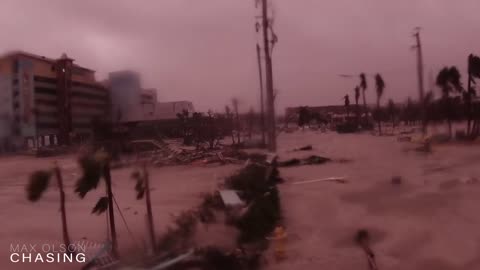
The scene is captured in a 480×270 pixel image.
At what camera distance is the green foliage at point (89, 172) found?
13.5ft

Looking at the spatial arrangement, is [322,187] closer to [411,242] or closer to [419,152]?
[411,242]

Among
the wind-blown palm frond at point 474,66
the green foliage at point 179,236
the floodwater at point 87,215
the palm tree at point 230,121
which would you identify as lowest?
the floodwater at point 87,215

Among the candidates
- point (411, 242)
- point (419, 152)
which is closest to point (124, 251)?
point (411, 242)

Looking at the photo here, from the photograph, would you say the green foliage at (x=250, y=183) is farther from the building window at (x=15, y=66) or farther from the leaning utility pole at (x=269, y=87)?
the leaning utility pole at (x=269, y=87)

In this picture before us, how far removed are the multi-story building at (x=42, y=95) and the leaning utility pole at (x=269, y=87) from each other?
445 inches

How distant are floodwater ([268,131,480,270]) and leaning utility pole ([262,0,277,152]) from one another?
4.74m

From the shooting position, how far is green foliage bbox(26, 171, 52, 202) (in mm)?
4074

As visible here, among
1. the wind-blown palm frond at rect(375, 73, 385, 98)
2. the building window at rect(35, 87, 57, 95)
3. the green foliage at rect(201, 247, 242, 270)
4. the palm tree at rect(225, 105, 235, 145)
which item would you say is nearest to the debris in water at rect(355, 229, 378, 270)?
the green foliage at rect(201, 247, 242, 270)

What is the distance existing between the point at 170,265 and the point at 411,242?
309 cm

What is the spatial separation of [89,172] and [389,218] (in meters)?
4.32

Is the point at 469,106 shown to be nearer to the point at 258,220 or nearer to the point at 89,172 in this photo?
the point at 258,220

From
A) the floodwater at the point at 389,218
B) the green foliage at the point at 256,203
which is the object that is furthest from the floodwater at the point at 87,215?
the floodwater at the point at 389,218

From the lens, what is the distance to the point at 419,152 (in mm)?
14891

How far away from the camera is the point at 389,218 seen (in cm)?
632
